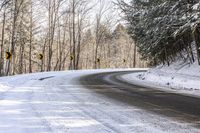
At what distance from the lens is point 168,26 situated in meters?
18.0

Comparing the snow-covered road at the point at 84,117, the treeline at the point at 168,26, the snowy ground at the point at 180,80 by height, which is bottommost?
the snow-covered road at the point at 84,117

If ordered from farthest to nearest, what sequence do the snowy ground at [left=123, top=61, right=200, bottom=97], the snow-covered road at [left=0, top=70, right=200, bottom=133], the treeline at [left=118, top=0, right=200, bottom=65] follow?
the treeline at [left=118, top=0, right=200, bottom=65]
the snowy ground at [left=123, top=61, right=200, bottom=97]
the snow-covered road at [left=0, top=70, right=200, bottom=133]

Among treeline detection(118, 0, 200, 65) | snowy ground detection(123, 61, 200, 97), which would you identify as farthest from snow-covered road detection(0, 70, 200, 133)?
treeline detection(118, 0, 200, 65)

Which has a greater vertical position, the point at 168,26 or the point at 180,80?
the point at 168,26

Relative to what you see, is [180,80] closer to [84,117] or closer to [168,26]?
[168,26]

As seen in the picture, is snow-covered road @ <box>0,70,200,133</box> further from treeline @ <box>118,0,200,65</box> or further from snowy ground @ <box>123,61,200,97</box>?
treeline @ <box>118,0,200,65</box>

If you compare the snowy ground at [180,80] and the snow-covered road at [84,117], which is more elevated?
the snowy ground at [180,80]

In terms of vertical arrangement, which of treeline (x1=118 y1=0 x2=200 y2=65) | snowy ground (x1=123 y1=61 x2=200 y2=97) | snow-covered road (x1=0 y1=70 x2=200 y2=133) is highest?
treeline (x1=118 y1=0 x2=200 y2=65)

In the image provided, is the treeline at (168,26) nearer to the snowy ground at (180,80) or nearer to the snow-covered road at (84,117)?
the snowy ground at (180,80)

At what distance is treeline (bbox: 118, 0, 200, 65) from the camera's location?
16.2 m

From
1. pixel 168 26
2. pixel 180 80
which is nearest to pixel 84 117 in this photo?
pixel 180 80

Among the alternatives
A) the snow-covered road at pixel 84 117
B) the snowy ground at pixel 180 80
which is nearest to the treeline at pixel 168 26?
the snowy ground at pixel 180 80

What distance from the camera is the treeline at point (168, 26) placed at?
16203 mm

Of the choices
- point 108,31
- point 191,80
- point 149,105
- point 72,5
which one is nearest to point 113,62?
point 108,31
